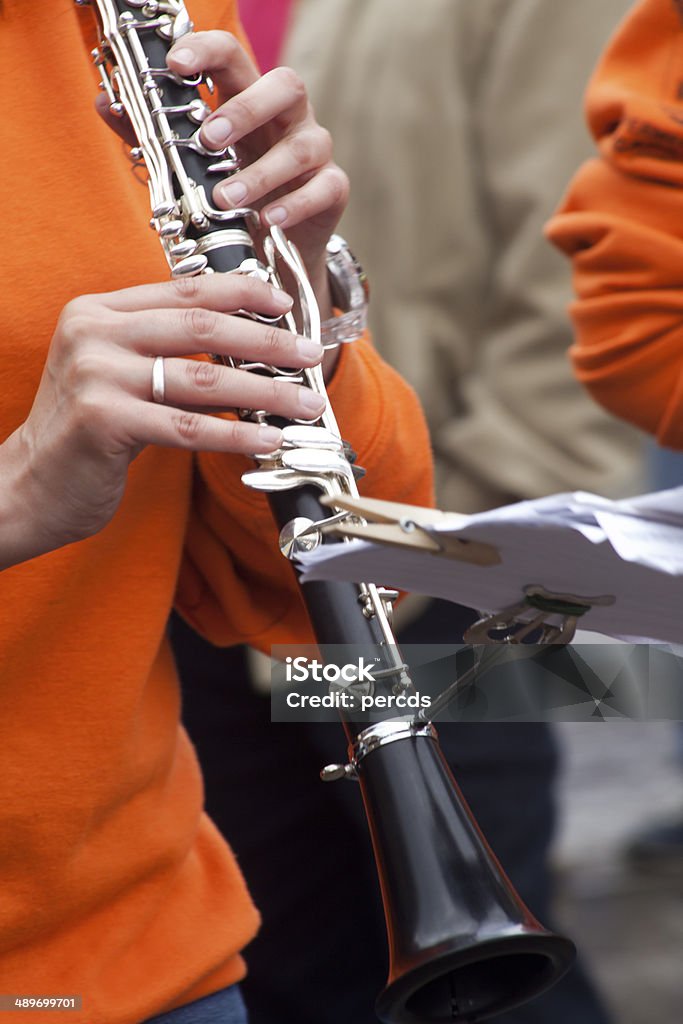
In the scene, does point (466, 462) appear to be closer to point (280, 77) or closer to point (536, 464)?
point (536, 464)

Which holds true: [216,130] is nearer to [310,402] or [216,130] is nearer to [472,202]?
[310,402]

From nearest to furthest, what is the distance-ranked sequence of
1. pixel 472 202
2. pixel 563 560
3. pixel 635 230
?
pixel 563 560
pixel 635 230
pixel 472 202

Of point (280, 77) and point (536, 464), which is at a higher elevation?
point (280, 77)

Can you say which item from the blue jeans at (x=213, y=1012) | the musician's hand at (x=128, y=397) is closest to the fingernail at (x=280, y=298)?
the musician's hand at (x=128, y=397)

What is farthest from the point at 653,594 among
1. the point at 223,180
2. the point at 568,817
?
the point at 568,817

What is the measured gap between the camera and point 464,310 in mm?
1835

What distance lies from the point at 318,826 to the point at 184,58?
0.96 meters

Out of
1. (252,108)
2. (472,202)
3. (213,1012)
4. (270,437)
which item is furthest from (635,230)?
(213,1012)

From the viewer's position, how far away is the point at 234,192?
83 cm

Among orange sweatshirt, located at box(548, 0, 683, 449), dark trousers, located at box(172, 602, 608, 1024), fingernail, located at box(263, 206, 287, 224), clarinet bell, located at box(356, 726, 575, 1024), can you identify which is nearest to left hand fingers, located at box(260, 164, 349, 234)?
fingernail, located at box(263, 206, 287, 224)

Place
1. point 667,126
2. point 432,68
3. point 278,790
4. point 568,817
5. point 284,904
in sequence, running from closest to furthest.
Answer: point 667,126
point 284,904
point 278,790
point 432,68
point 568,817

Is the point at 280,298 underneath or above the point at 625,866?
above

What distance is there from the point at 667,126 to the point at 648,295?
165mm

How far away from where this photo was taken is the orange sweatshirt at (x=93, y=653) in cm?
86
